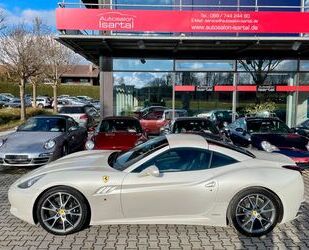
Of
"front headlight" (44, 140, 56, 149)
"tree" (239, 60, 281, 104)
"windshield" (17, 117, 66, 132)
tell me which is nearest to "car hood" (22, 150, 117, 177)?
"front headlight" (44, 140, 56, 149)

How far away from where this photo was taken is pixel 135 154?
236 inches

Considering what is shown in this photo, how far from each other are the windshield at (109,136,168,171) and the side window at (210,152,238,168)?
713 mm

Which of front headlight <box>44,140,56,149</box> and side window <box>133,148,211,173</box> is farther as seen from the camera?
front headlight <box>44,140,56,149</box>

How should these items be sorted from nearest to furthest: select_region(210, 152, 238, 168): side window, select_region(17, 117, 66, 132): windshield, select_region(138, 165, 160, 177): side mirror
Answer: select_region(138, 165, 160, 177): side mirror, select_region(210, 152, 238, 168): side window, select_region(17, 117, 66, 132): windshield

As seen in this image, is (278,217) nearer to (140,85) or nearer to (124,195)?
(124,195)

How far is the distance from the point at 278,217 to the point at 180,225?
4.56ft

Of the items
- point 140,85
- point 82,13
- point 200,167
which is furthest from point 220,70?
point 200,167

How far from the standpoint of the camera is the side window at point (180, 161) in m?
5.46

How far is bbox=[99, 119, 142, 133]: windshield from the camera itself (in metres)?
10.9

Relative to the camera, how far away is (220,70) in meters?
17.6

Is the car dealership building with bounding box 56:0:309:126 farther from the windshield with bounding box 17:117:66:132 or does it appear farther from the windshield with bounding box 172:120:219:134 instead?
the windshield with bounding box 172:120:219:134

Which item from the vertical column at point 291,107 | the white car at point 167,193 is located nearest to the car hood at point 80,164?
the white car at point 167,193

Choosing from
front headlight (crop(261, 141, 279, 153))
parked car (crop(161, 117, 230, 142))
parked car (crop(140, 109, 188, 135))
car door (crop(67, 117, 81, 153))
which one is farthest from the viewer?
parked car (crop(140, 109, 188, 135))

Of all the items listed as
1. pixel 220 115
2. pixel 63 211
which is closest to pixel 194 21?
pixel 220 115
